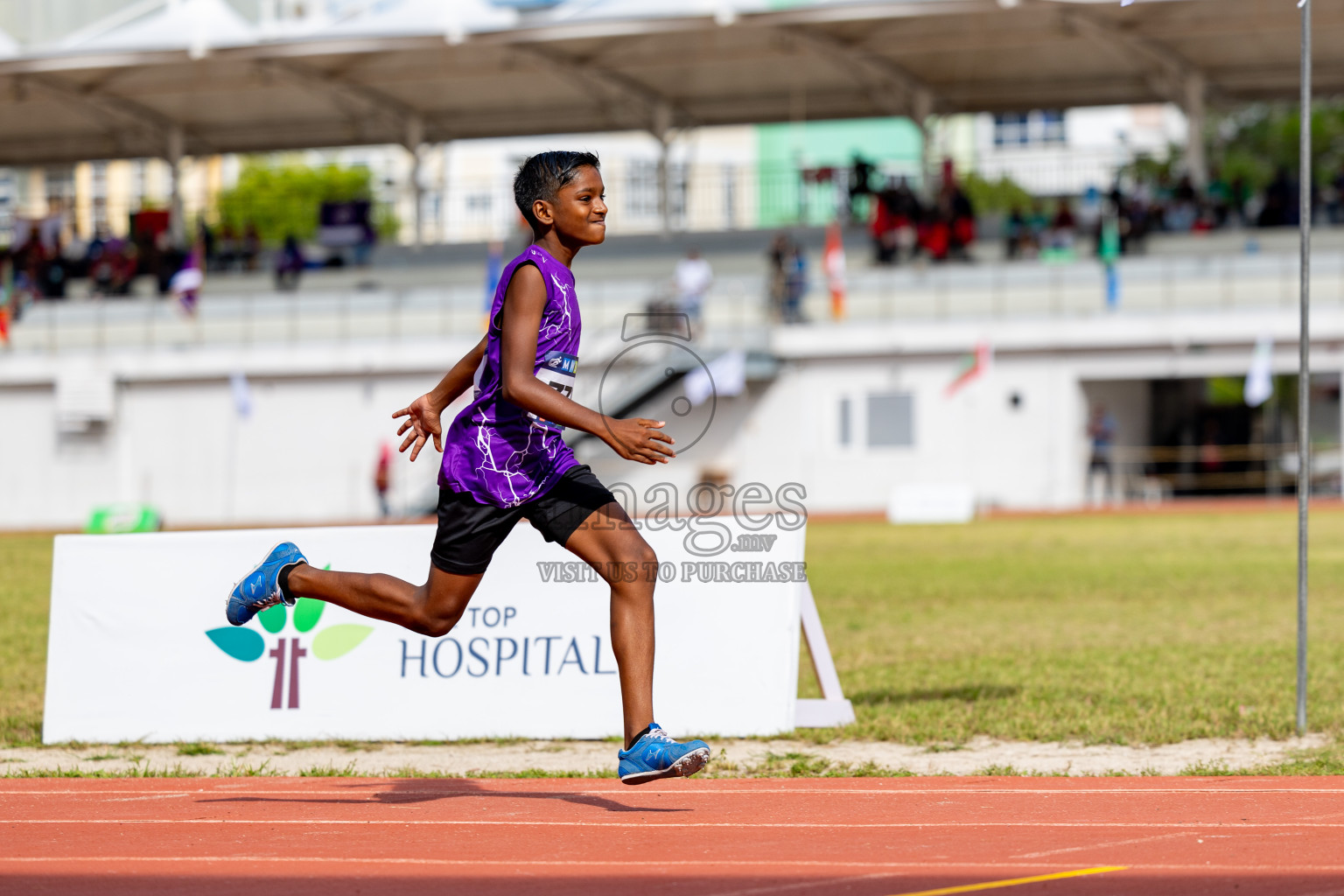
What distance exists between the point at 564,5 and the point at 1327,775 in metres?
31.2

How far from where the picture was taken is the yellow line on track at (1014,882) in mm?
4664

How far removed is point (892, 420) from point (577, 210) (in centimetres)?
2863

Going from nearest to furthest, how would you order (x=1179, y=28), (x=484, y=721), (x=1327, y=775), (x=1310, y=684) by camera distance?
(x=1327, y=775)
(x=484, y=721)
(x=1310, y=684)
(x=1179, y=28)

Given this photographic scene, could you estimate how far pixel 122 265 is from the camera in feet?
129

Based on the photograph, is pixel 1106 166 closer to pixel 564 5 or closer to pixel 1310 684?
pixel 564 5

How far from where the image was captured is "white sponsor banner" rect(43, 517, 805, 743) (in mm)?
8477

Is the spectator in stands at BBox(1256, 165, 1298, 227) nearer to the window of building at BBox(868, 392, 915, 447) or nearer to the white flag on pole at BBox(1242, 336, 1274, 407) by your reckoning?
the white flag on pole at BBox(1242, 336, 1274, 407)

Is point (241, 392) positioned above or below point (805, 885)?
above

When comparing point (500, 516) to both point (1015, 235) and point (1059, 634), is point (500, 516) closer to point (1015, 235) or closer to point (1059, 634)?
point (1059, 634)

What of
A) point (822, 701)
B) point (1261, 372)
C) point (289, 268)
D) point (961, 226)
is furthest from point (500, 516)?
point (289, 268)

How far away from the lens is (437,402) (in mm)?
6461

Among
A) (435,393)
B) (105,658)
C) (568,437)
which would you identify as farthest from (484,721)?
(568,437)

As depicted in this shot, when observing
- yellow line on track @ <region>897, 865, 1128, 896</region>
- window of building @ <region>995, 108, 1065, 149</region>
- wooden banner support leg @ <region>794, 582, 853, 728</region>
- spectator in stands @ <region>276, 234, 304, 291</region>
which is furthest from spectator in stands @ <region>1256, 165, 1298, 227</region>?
window of building @ <region>995, 108, 1065, 149</region>

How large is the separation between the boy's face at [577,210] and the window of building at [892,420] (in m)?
28.4
